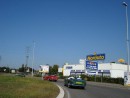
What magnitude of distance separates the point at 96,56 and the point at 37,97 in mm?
63173

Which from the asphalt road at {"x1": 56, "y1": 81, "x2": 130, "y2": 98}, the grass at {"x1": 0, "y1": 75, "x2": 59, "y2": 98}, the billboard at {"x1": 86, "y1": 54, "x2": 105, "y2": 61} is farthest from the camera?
the billboard at {"x1": 86, "y1": 54, "x2": 105, "y2": 61}

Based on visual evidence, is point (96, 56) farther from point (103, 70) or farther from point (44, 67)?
point (44, 67)

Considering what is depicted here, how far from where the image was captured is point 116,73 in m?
80.0

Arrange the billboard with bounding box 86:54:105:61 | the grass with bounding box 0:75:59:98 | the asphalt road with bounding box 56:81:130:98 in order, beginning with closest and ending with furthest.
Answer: the grass with bounding box 0:75:59:98 < the asphalt road with bounding box 56:81:130:98 < the billboard with bounding box 86:54:105:61

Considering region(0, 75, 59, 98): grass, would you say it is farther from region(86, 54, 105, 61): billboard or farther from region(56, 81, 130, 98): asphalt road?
region(86, 54, 105, 61): billboard

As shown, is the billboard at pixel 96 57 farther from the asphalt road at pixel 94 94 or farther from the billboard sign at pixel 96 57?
the asphalt road at pixel 94 94

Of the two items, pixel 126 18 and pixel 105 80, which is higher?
pixel 126 18

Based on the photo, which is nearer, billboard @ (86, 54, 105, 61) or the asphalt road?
the asphalt road

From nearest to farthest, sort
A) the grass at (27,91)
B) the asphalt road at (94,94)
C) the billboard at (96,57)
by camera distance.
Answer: the grass at (27,91)
the asphalt road at (94,94)
the billboard at (96,57)

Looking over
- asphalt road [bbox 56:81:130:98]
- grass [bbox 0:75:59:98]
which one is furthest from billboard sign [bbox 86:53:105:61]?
grass [bbox 0:75:59:98]

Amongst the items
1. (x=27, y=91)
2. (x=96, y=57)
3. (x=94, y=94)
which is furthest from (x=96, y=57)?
(x=27, y=91)

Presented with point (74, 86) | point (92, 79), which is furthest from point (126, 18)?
point (92, 79)

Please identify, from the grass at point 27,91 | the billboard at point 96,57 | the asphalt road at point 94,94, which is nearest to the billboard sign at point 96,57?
the billboard at point 96,57

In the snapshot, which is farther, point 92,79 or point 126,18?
point 92,79
